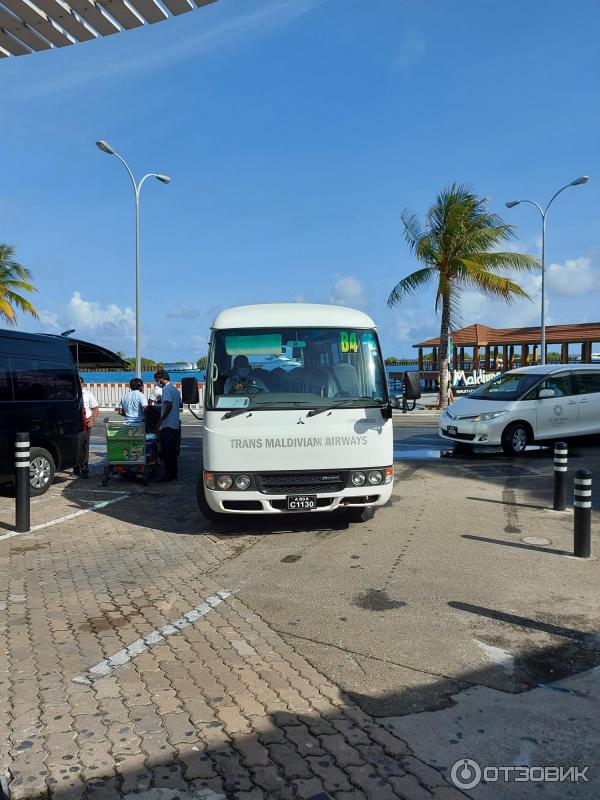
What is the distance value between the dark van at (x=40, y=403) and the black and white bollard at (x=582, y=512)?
6711 millimetres

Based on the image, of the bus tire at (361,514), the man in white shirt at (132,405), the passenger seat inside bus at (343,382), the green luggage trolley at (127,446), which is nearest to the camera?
the passenger seat inside bus at (343,382)

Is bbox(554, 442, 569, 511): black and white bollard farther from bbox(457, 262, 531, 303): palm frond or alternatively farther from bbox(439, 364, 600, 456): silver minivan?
bbox(457, 262, 531, 303): palm frond

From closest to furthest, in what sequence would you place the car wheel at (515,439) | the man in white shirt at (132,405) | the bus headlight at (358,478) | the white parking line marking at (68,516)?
the bus headlight at (358,478), the white parking line marking at (68,516), the man in white shirt at (132,405), the car wheel at (515,439)

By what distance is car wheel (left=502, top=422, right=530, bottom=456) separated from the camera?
12.8m

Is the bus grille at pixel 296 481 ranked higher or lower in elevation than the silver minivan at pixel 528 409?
lower

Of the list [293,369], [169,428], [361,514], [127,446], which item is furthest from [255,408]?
[127,446]

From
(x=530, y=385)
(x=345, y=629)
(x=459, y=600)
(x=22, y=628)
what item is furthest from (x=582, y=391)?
(x=22, y=628)

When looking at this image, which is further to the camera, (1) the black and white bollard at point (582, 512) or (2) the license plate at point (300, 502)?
(2) the license plate at point (300, 502)

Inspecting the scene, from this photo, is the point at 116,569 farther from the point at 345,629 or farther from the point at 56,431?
the point at 56,431

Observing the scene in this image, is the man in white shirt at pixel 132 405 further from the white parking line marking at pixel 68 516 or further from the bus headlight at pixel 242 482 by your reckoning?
the bus headlight at pixel 242 482

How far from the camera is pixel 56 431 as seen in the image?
9445mm

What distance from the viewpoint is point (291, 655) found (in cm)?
407

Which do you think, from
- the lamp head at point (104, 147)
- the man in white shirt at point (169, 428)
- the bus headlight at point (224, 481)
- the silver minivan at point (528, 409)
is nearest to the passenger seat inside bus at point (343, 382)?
the bus headlight at point (224, 481)

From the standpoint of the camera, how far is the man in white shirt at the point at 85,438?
1013cm
